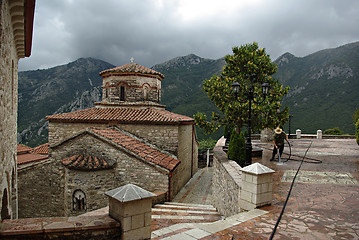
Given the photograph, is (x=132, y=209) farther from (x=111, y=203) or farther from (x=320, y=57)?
(x=320, y=57)

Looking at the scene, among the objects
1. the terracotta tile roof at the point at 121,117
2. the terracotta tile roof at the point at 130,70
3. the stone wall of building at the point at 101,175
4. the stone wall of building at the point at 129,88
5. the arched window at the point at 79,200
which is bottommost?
the arched window at the point at 79,200

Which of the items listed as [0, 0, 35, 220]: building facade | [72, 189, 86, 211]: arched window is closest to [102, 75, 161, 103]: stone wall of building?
[72, 189, 86, 211]: arched window

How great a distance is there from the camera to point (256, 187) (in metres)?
5.64

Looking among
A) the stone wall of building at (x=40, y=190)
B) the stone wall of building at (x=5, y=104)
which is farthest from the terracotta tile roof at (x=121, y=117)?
the stone wall of building at (x=5, y=104)

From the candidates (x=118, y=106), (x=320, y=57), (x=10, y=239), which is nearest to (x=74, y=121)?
(x=118, y=106)

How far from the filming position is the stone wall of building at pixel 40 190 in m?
12.0

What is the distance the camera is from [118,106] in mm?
16250

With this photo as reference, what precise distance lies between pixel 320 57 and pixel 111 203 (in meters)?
98.2

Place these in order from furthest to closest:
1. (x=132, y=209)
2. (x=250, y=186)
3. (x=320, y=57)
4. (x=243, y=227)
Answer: (x=320, y=57) → (x=250, y=186) → (x=243, y=227) → (x=132, y=209)

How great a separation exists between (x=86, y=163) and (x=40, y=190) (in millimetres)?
3654

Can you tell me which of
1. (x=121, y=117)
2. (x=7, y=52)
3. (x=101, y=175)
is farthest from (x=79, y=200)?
(x=7, y=52)

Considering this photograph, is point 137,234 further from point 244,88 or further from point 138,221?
point 244,88

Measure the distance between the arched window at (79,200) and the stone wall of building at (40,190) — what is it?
1516 millimetres

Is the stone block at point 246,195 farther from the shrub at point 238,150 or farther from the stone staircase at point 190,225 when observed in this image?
the shrub at point 238,150
